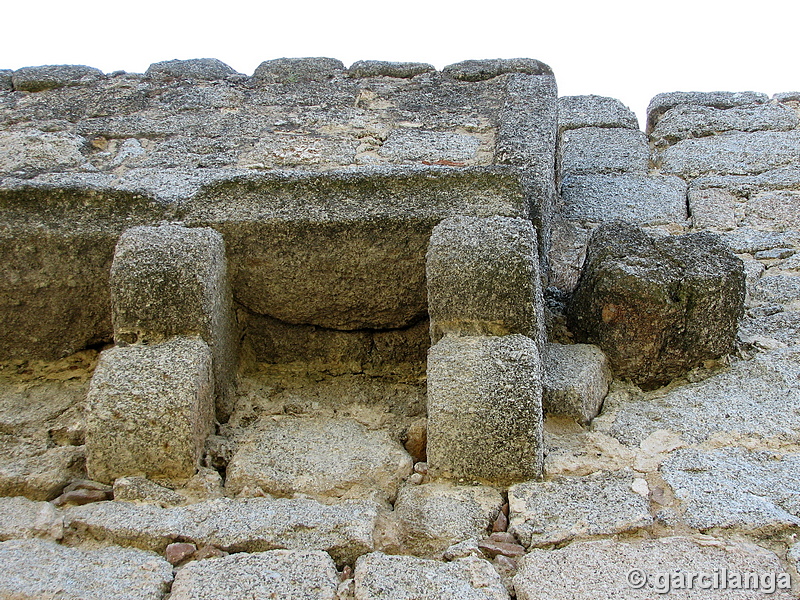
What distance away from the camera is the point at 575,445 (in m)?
2.25

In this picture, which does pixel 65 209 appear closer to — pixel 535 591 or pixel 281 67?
pixel 281 67

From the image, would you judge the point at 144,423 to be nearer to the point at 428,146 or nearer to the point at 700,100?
the point at 428,146

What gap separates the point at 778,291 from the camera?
9.37 ft

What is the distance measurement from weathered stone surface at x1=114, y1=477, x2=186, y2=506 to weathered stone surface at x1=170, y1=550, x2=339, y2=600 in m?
0.25

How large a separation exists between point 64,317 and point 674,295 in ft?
5.77

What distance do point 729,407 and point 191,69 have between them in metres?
2.41

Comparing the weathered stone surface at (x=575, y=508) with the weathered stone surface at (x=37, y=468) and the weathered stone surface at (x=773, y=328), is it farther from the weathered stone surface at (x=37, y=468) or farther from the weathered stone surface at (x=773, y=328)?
the weathered stone surface at (x=37, y=468)

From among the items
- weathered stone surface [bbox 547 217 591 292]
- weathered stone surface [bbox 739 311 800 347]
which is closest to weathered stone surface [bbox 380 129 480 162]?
weathered stone surface [bbox 547 217 591 292]

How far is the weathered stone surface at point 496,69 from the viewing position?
3.41 metres

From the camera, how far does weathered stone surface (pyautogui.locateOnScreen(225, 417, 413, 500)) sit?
2.21 m

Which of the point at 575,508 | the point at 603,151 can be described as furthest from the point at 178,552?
the point at 603,151

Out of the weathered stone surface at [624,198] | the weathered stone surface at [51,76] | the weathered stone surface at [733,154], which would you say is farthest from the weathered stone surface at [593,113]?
the weathered stone surface at [51,76]

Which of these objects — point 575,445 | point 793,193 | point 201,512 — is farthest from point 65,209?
point 793,193

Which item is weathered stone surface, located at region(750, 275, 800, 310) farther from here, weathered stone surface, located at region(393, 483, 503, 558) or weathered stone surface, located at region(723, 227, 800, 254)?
weathered stone surface, located at region(393, 483, 503, 558)
